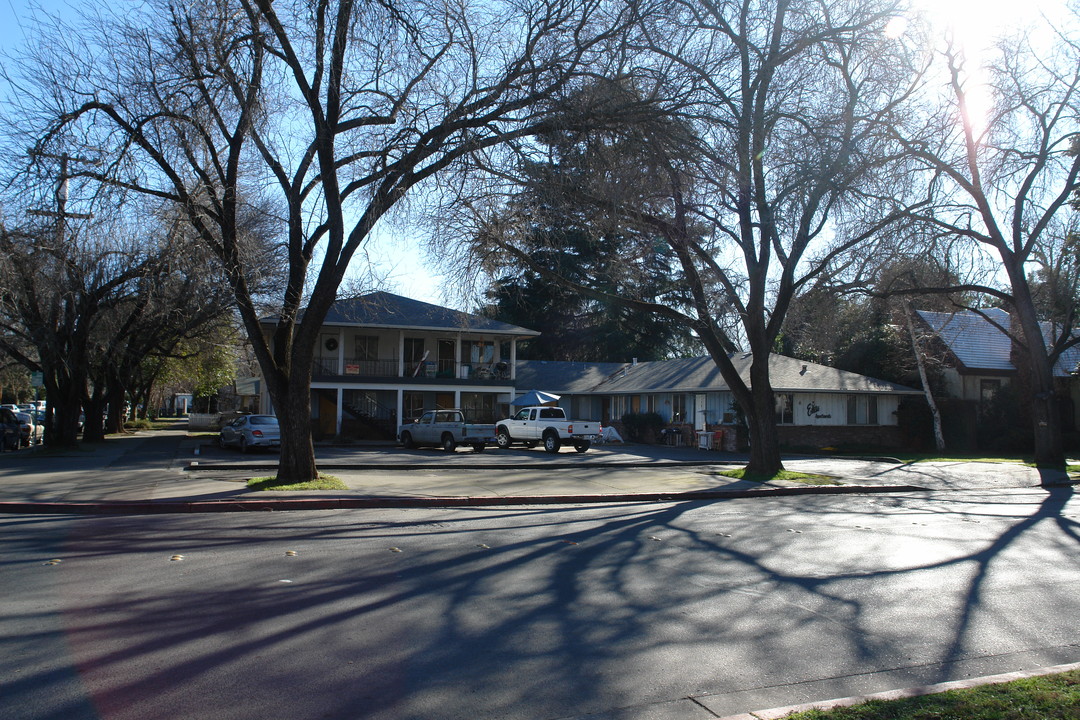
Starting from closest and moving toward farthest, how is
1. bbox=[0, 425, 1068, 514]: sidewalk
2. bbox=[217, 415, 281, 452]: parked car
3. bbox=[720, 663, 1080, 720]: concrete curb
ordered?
bbox=[720, 663, 1080, 720]: concrete curb
bbox=[0, 425, 1068, 514]: sidewalk
bbox=[217, 415, 281, 452]: parked car

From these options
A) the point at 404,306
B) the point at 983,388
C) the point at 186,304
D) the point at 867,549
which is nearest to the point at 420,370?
the point at 404,306

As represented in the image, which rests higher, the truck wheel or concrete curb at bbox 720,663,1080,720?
the truck wheel

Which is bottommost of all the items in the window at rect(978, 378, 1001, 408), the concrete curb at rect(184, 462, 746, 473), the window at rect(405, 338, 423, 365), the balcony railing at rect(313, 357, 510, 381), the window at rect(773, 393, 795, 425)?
the concrete curb at rect(184, 462, 746, 473)

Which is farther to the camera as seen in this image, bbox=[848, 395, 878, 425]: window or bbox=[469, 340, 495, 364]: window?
bbox=[469, 340, 495, 364]: window

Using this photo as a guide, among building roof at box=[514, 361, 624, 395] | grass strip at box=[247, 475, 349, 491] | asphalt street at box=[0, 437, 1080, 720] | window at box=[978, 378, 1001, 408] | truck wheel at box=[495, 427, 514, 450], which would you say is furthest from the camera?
building roof at box=[514, 361, 624, 395]

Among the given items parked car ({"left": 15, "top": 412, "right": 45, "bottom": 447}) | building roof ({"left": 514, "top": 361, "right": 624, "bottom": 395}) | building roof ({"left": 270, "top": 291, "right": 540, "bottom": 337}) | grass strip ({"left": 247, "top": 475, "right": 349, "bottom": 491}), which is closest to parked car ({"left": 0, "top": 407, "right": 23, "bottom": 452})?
parked car ({"left": 15, "top": 412, "right": 45, "bottom": 447})

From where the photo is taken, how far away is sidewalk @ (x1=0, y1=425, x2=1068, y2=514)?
532 inches

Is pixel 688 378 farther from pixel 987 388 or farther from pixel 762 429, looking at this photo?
pixel 762 429

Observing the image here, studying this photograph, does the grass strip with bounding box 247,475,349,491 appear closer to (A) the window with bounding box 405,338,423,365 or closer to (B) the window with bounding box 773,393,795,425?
(A) the window with bounding box 405,338,423,365

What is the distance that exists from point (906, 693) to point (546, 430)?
26.5 meters

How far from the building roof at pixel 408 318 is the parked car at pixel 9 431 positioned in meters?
12.1

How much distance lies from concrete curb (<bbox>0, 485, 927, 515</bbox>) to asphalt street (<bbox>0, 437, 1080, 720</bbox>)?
27.5 inches

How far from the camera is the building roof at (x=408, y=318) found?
118 feet

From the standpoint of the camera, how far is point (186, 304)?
2406 centimetres
